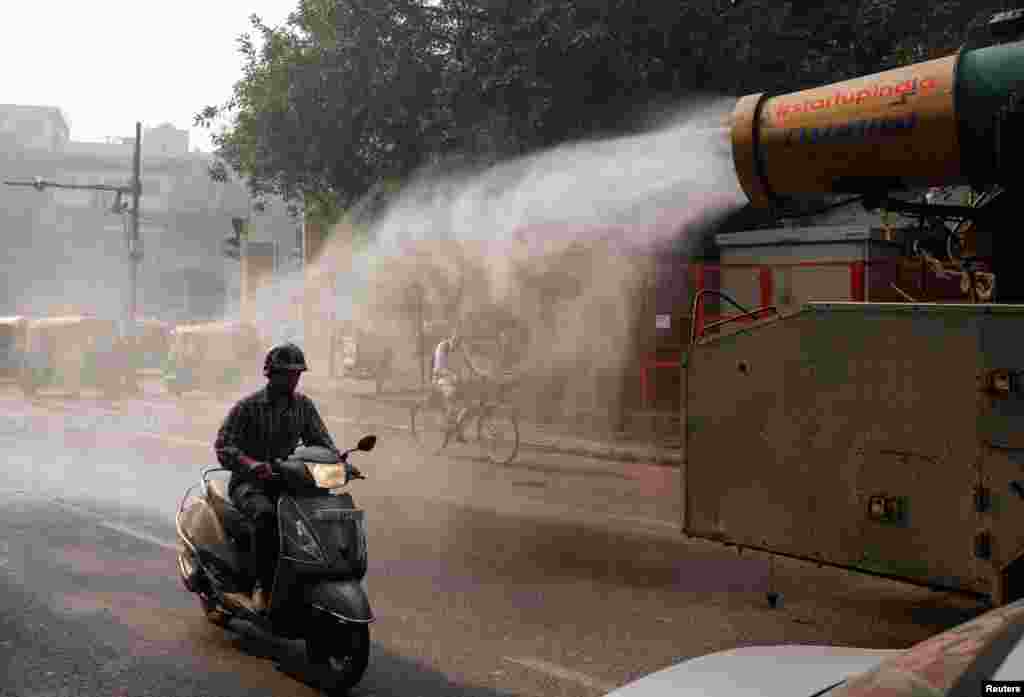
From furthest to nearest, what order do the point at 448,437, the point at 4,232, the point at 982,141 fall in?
the point at 4,232 → the point at 448,437 → the point at 982,141

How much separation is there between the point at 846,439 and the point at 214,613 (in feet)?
12.7

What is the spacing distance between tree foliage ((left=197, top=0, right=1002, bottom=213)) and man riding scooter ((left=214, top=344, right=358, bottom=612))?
1151cm

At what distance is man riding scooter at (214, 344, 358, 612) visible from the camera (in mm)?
5977

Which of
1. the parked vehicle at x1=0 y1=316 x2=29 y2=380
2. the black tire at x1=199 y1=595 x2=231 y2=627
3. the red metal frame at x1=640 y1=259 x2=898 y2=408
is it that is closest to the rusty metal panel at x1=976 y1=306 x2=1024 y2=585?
the black tire at x1=199 y1=595 x2=231 y2=627

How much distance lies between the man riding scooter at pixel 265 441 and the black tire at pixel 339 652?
39 cm

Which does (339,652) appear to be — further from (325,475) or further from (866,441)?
(866,441)

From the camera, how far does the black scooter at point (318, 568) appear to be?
5445mm

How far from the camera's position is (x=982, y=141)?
17.5 feet

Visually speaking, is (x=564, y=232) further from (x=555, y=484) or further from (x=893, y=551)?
(x=893, y=551)

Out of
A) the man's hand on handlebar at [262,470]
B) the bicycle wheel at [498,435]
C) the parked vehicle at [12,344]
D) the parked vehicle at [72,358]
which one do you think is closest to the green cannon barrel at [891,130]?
the man's hand on handlebar at [262,470]

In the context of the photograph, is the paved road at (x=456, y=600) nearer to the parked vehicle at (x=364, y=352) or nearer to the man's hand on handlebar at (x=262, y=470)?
the man's hand on handlebar at (x=262, y=470)

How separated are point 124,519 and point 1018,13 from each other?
27.2ft

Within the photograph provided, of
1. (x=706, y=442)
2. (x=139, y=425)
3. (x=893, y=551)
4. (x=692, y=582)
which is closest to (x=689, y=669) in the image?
(x=893, y=551)

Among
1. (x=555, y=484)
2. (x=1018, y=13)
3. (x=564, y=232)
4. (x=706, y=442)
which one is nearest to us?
(x=1018, y=13)
